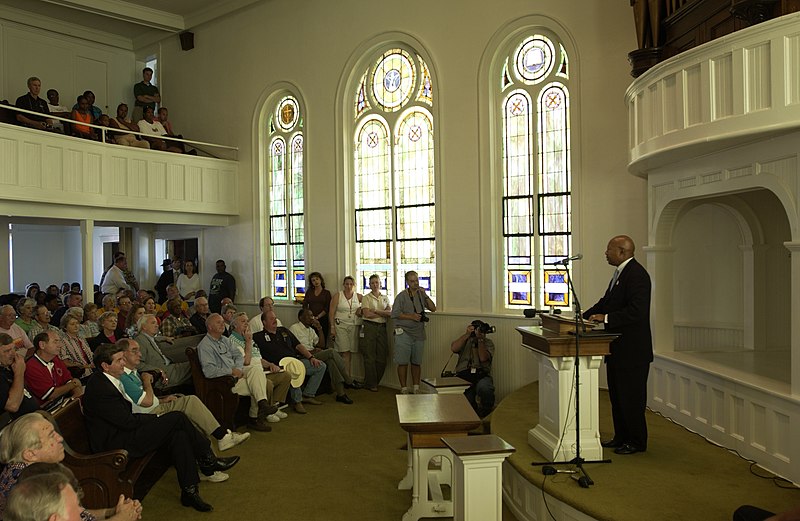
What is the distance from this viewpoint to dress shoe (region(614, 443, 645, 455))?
514cm

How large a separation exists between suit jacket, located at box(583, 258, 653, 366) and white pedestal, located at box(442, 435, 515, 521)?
1.34 metres

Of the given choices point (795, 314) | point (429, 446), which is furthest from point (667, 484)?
point (429, 446)

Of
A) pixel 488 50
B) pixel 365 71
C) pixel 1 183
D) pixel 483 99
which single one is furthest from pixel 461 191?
pixel 1 183

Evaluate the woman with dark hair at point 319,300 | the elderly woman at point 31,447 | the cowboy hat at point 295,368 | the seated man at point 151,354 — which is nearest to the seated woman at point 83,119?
the woman with dark hair at point 319,300

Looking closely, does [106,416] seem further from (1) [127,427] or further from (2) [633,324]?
(2) [633,324]

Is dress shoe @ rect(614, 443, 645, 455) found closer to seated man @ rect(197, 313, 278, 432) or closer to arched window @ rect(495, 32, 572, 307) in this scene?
arched window @ rect(495, 32, 572, 307)

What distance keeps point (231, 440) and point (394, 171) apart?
5.07 metres

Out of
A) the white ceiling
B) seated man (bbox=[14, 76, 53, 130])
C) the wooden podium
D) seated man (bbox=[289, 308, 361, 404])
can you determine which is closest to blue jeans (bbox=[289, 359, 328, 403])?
seated man (bbox=[289, 308, 361, 404])

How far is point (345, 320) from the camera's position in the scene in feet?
32.7

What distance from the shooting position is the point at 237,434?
22.8ft

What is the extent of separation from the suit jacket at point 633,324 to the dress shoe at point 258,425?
405 cm

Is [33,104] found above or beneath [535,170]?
above

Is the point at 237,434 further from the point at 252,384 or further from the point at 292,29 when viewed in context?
the point at 292,29

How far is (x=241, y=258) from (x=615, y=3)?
7787 mm
